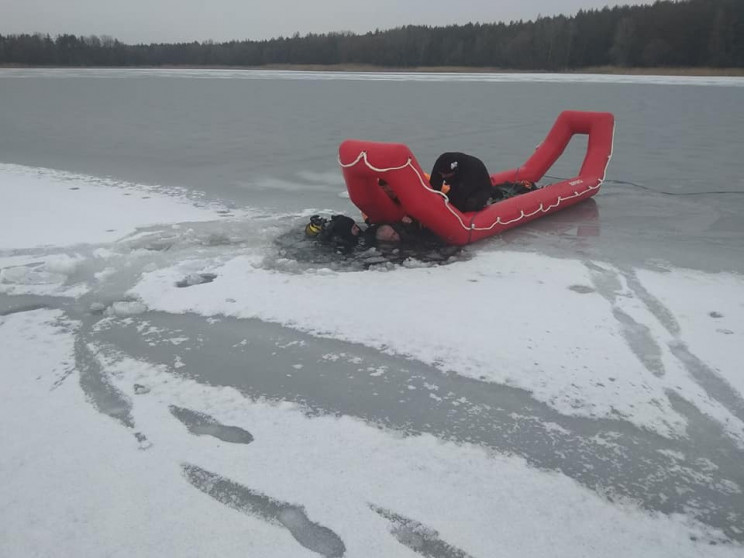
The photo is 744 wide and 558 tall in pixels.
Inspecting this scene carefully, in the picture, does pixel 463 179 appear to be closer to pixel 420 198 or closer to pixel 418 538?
pixel 420 198

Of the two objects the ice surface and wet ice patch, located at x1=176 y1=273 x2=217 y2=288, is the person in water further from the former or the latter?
wet ice patch, located at x1=176 y1=273 x2=217 y2=288

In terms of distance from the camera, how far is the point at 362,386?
2252mm

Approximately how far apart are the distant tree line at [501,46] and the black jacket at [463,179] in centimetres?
3754

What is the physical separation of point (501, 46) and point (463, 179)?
43.2 meters

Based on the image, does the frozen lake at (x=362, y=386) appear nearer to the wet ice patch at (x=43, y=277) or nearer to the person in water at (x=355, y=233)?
the wet ice patch at (x=43, y=277)

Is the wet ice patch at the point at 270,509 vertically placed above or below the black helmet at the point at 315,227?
below

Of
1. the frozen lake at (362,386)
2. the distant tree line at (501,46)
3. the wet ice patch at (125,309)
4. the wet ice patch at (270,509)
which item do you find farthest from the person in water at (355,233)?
the distant tree line at (501,46)

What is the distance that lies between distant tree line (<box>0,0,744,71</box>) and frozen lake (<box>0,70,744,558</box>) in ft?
126

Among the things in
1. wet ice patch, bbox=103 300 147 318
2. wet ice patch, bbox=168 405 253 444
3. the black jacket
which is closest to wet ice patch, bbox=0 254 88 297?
wet ice patch, bbox=103 300 147 318

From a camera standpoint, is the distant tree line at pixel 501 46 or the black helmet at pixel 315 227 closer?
the black helmet at pixel 315 227

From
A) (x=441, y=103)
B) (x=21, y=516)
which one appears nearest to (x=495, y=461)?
(x=21, y=516)

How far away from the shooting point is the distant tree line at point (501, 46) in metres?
35.8

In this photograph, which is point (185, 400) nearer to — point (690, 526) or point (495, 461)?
point (495, 461)

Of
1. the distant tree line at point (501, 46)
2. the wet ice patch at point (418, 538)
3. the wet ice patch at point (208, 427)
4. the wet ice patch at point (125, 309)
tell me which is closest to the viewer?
the wet ice patch at point (418, 538)
